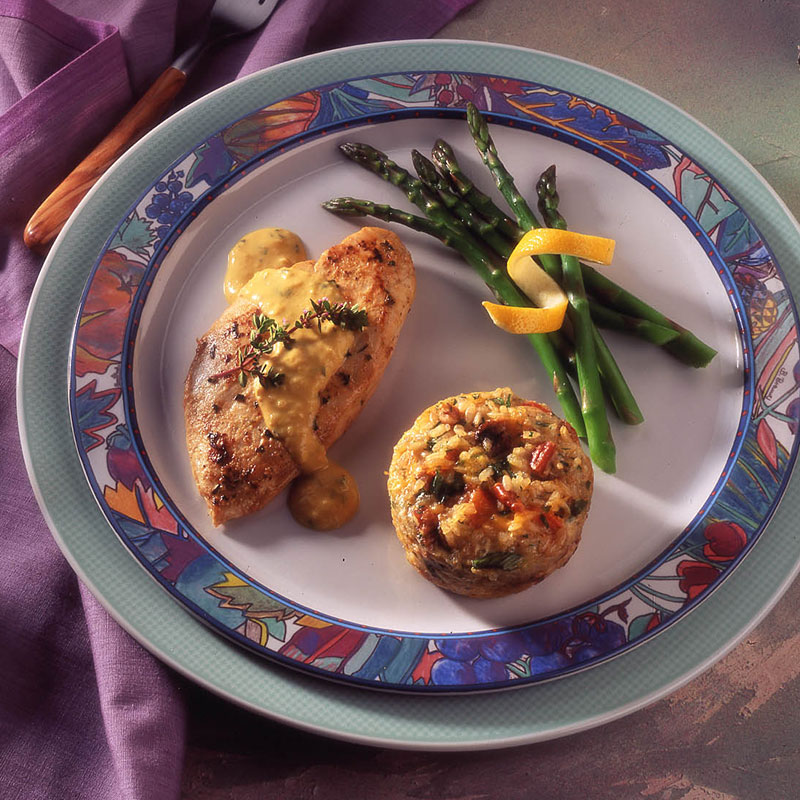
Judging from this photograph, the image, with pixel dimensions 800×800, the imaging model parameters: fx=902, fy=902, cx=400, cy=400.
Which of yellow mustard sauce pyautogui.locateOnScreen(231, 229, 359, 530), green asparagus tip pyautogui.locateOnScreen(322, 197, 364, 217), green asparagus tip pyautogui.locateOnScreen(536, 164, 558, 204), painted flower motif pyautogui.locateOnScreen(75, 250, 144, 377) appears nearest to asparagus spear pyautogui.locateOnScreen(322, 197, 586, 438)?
green asparagus tip pyautogui.locateOnScreen(322, 197, 364, 217)

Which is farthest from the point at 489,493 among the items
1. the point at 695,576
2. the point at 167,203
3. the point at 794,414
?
the point at 167,203

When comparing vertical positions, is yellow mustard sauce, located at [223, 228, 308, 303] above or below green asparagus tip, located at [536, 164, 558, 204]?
below

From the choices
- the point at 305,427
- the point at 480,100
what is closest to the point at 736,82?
the point at 480,100

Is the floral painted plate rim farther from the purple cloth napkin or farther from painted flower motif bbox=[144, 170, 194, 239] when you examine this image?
the purple cloth napkin

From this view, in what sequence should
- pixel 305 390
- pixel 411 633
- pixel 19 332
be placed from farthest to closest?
pixel 19 332 → pixel 305 390 → pixel 411 633

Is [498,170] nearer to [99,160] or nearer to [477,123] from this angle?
[477,123]

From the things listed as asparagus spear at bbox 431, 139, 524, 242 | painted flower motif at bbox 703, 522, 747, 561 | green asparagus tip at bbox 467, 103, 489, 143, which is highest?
green asparagus tip at bbox 467, 103, 489, 143

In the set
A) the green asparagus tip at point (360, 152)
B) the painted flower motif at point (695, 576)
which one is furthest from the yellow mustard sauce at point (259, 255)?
the painted flower motif at point (695, 576)
